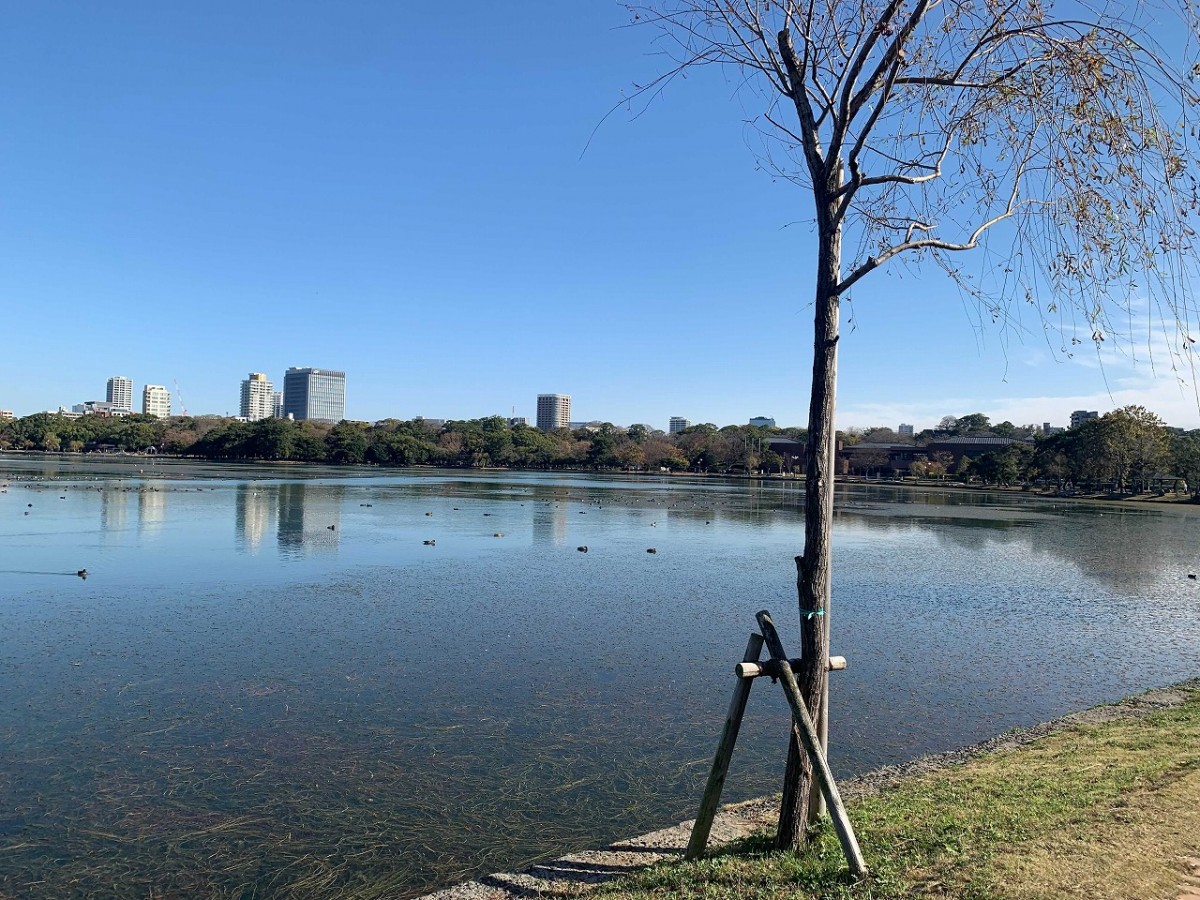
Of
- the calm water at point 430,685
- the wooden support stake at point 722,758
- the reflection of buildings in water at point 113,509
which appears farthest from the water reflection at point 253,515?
the wooden support stake at point 722,758

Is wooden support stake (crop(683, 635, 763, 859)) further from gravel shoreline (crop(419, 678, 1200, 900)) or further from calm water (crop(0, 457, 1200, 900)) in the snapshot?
calm water (crop(0, 457, 1200, 900))

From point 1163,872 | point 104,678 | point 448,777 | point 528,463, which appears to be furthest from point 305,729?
point 528,463

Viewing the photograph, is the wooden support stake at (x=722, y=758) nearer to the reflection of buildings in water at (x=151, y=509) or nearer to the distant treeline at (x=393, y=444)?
the reflection of buildings in water at (x=151, y=509)

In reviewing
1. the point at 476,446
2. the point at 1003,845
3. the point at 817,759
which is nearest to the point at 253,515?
the point at 817,759

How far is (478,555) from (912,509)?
41.1 metres

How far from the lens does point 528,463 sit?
13362 centimetres

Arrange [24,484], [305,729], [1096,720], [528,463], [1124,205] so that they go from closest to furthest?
[1124,205] → [305,729] → [1096,720] → [24,484] → [528,463]

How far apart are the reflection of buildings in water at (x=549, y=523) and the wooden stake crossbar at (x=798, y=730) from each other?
2432cm

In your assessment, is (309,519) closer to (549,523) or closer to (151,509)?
(151,509)

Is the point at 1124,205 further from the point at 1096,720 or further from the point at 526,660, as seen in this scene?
the point at 526,660

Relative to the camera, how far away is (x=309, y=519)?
34.8 metres

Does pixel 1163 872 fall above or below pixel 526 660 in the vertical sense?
above

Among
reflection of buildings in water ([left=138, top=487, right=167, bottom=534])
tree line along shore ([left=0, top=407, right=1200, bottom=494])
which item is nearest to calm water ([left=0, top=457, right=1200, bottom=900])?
reflection of buildings in water ([left=138, top=487, right=167, bottom=534])

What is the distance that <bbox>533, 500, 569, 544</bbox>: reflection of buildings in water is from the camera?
31.2 m
